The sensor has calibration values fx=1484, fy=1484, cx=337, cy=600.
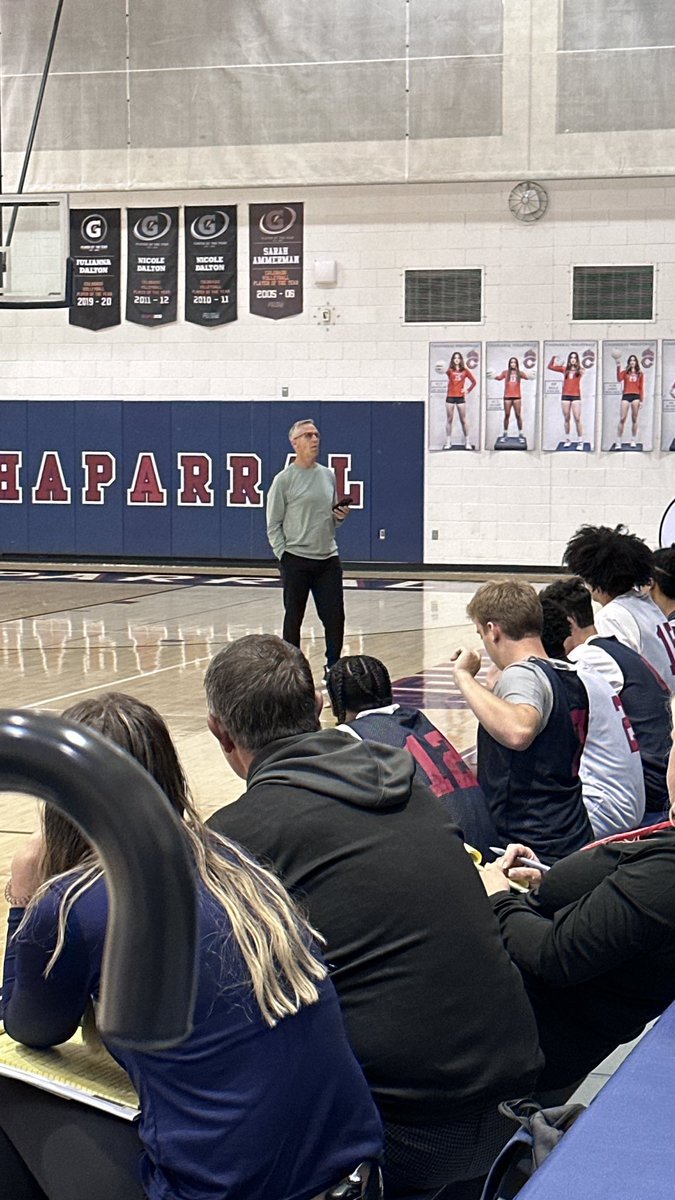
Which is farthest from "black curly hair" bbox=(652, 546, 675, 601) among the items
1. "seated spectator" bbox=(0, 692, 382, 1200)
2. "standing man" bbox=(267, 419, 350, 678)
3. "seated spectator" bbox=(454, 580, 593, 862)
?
"standing man" bbox=(267, 419, 350, 678)

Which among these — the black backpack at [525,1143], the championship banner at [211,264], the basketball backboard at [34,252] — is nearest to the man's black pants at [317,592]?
the basketball backboard at [34,252]

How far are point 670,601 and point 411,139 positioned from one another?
12061 mm

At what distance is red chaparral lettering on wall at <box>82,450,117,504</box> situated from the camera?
18.4 m

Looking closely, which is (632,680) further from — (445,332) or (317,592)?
(445,332)

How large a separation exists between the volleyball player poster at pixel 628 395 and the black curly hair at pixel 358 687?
13.3 meters

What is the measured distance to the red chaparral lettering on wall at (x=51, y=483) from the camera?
18.5 metres

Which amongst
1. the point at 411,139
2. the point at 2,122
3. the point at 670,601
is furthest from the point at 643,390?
the point at 670,601

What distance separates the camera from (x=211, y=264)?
1769cm

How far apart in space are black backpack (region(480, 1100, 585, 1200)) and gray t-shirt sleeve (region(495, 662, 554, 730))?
5.62 ft

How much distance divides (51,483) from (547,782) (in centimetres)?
1523

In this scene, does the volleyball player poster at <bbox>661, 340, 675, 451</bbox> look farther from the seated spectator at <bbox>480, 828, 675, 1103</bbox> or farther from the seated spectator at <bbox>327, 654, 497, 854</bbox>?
the seated spectator at <bbox>480, 828, 675, 1103</bbox>

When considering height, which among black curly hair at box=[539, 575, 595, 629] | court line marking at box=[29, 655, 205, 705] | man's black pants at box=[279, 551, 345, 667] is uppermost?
black curly hair at box=[539, 575, 595, 629]

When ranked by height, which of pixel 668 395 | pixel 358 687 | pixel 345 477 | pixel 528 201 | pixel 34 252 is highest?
pixel 528 201

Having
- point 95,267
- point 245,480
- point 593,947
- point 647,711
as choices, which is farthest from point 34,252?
point 593,947
